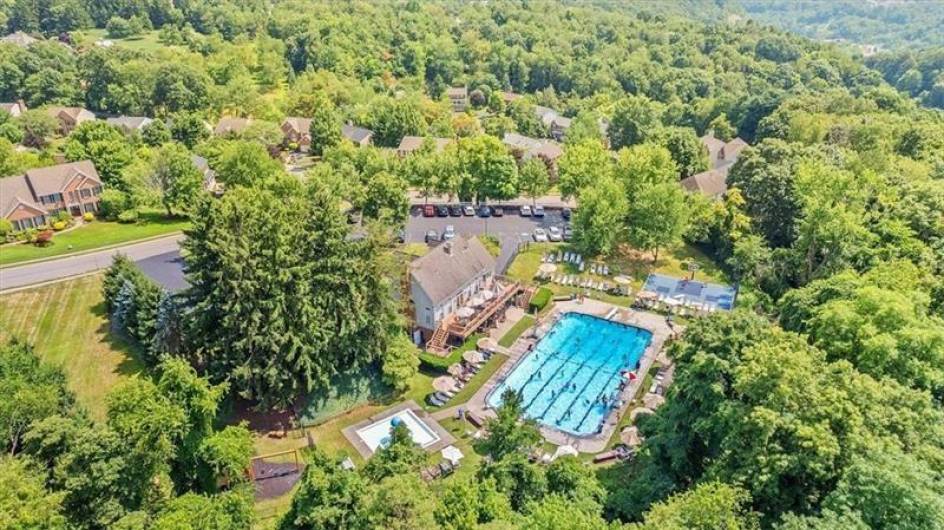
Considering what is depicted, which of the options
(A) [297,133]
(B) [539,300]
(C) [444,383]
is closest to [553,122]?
(A) [297,133]

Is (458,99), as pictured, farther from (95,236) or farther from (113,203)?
(95,236)

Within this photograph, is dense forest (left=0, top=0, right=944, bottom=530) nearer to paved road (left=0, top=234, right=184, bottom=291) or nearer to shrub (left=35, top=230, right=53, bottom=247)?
paved road (left=0, top=234, right=184, bottom=291)

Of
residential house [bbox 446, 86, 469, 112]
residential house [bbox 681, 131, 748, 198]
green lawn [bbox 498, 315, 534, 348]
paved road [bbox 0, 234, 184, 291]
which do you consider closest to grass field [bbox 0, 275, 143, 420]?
paved road [bbox 0, 234, 184, 291]

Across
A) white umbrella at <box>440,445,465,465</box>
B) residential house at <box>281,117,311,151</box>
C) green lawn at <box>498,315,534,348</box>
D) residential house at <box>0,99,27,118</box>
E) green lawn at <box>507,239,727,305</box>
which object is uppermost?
residential house at <box>0,99,27,118</box>

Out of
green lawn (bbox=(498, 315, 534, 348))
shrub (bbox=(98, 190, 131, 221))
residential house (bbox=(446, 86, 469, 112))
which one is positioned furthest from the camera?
residential house (bbox=(446, 86, 469, 112))

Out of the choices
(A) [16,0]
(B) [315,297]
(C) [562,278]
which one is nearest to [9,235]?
(B) [315,297]

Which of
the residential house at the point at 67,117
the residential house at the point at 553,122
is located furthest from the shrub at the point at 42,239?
the residential house at the point at 553,122
